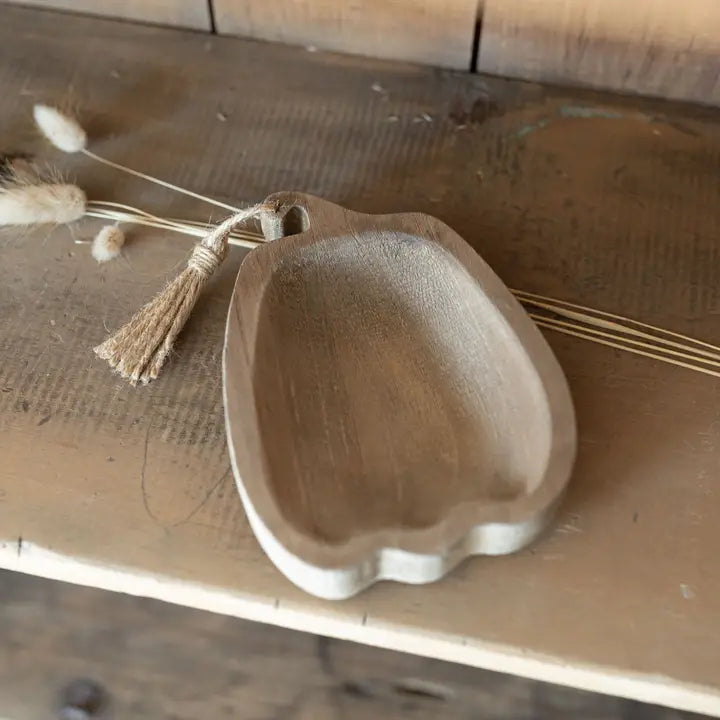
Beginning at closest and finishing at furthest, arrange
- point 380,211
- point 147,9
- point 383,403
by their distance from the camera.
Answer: point 383,403 → point 380,211 → point 147,9

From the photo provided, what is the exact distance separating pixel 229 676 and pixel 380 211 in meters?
0.35

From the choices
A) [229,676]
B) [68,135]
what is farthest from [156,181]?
[229,676]

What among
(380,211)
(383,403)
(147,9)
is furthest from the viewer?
(147,9)

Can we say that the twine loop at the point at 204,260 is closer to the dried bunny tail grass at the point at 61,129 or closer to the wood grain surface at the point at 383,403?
the wood grain surface at the point at 383,403

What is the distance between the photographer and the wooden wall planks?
0.75 m

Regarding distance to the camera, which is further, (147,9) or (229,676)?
(147,9)

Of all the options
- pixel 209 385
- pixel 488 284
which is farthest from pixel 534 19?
pixel 209 385

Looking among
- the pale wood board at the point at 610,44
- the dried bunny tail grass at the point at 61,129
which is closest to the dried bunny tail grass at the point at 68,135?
the dried bunny tail grass at the point at 61,129

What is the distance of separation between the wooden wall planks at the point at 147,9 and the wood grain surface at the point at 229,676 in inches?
19.3

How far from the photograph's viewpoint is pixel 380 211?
65cm

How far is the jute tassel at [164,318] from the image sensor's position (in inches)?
22.0

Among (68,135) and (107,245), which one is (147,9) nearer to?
(68,135)

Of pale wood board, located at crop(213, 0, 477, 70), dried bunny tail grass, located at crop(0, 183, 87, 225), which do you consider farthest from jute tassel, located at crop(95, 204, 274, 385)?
pale wood board, located at crop(213, 0, 477, 70)

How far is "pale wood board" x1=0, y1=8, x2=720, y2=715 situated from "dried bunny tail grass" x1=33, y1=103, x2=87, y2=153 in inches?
0.5
